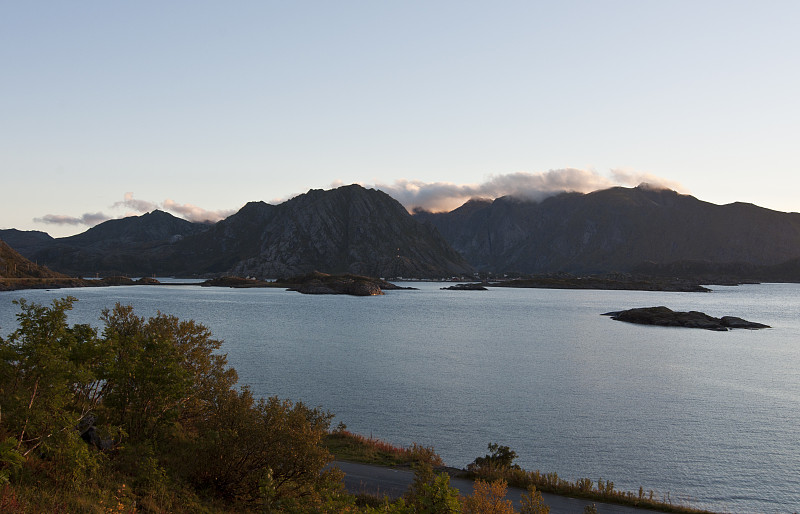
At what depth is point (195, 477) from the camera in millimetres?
17875

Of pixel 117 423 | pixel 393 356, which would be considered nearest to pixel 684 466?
pixel 117 423

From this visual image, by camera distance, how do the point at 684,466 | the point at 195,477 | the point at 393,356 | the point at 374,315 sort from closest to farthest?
the point at 195,477, the point at 684,466, the point at 393,356, the point at 374,315

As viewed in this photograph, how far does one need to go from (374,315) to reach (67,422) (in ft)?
432

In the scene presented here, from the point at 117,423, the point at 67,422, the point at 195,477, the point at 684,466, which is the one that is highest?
the point at 67,422

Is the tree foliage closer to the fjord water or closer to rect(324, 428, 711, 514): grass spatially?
rect(324, 428, 711, 514): grass

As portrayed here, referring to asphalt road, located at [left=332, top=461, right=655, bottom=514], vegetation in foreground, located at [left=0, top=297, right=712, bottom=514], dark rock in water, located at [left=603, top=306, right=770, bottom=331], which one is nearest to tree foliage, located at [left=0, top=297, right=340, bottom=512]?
vegetation in foreground, located at [left=0, top=297, right=712, bottom=514]

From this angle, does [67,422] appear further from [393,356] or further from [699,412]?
[393,356]

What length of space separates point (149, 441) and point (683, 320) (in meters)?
138

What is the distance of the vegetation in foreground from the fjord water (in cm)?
1709

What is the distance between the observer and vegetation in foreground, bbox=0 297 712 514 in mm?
13891

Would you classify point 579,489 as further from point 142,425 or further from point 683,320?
point 683,320

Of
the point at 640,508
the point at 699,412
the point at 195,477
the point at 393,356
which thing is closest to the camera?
the point at 195,477

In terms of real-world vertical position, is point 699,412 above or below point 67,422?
below

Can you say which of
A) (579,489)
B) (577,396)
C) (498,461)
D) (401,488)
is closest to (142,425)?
(401,488)
